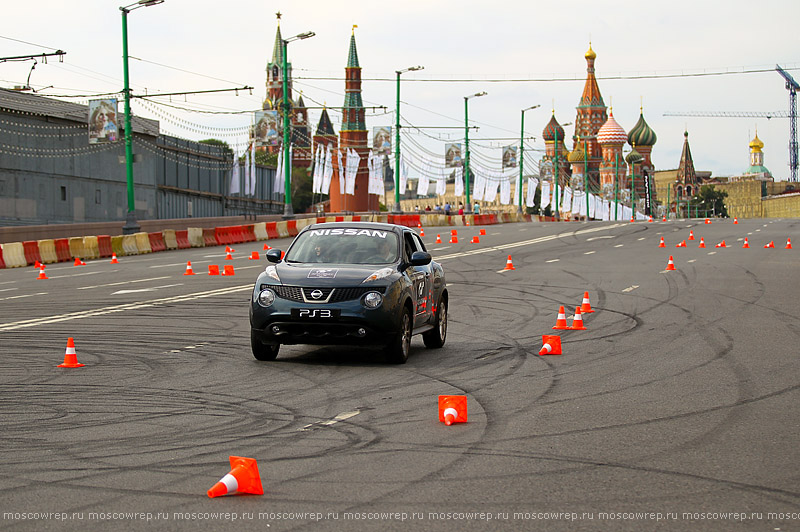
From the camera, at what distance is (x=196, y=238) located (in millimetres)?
44250

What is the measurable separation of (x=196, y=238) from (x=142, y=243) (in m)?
3.99

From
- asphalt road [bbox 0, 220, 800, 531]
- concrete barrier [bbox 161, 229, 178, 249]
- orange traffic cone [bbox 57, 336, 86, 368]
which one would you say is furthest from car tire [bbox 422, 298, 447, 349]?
concrete barrier [bbox 161, 229, 178, 249]

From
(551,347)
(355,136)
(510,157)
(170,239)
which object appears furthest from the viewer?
(355,136)

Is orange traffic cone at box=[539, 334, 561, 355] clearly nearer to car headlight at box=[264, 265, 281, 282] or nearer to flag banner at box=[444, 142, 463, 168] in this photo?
car headlight at box=[264, 265, 281, 282]

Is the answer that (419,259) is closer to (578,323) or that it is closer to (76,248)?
(578,323)

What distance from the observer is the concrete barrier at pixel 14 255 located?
33125 millimetres

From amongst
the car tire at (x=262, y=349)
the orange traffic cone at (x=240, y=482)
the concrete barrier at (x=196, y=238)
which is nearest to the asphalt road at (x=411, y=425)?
the orange traffic cone at (x=240, y=482)

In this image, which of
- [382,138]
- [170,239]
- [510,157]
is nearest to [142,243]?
[170,239]

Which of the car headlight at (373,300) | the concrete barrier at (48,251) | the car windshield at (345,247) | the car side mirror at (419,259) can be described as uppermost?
the car windshield at (345,247)

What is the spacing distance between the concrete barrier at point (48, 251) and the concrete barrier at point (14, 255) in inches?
39.7

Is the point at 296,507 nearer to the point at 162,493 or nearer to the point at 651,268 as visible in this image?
the point at 162,493

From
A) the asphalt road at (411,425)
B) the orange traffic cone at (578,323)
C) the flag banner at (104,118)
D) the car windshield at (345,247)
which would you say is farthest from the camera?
the flag banner at (104,118)

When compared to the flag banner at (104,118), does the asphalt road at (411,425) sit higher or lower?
lower

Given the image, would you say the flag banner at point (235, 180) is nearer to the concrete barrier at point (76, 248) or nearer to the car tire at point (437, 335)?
the concrete barrier at point (76, 248)
